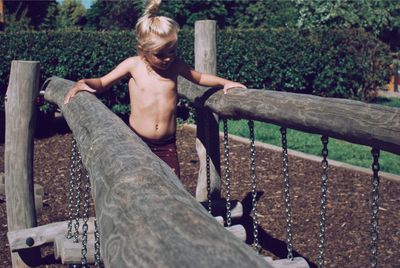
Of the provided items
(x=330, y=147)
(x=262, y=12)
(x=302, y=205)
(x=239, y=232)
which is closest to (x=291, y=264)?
(x=239, y=232)

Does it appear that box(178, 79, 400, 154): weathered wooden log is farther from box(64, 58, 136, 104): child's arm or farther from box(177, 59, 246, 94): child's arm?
box(64, 58, 136, 104): child's arm

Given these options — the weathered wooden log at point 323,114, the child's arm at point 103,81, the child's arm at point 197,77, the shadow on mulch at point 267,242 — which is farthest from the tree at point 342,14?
the weathered wooden log at point 323,114

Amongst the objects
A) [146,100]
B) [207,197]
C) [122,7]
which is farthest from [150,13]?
[122,7]

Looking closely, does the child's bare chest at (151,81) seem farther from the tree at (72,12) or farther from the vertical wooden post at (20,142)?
the tree at (72,12)

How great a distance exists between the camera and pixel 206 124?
14.7ft

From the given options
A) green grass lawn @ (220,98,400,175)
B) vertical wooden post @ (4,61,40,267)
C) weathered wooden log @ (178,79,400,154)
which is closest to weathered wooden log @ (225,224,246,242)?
weathered wooden log @ (178,79,400,154)

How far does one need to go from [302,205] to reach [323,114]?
385cm

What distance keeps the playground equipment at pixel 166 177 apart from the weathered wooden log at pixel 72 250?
2.98 ft

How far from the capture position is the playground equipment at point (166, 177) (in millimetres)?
915

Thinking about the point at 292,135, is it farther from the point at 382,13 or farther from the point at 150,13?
the point at 382,13

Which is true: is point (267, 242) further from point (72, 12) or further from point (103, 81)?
point (72, 12)

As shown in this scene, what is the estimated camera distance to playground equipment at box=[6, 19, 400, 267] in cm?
92

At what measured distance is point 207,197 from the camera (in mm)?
4715

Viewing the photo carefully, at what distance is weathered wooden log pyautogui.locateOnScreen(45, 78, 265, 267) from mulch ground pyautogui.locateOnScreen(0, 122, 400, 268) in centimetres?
353
